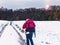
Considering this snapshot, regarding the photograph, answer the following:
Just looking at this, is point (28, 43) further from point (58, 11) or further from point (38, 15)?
point (38, 15)

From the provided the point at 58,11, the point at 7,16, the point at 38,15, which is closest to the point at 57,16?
the point at 58,11

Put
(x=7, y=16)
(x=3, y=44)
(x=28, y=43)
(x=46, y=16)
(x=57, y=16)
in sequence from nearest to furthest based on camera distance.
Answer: (x=28, y=43) → (x=3, y=44) → (x=57, y=16) → (x=46, y=16) → (x=7, y=16)

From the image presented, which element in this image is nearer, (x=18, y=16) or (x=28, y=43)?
(x=28, y=43)

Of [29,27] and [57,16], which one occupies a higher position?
[29,27]

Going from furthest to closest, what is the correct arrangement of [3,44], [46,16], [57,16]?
[46,16] < [57,16] < [3,44]

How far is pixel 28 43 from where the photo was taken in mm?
13219

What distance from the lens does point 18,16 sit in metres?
170

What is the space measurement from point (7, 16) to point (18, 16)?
12585 millimetres

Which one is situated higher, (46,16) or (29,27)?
(29,27)

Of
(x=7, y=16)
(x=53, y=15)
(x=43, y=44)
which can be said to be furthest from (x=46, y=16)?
(x=43, y=44)

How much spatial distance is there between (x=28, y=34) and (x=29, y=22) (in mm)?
723

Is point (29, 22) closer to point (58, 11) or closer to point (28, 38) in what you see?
point (28, 38)

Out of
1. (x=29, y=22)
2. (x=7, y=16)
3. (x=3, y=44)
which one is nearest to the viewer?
(x=29, y=22)

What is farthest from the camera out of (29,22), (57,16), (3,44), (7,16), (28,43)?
(7,16)
